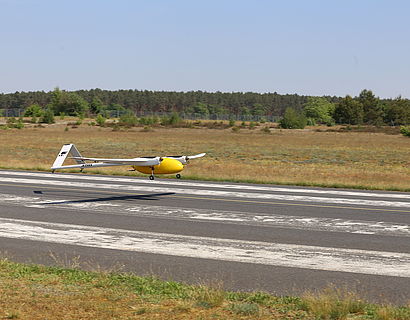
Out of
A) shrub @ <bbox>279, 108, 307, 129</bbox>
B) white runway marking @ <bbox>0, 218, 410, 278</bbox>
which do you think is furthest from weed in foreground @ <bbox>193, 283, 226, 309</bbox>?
shrub @ <bbox>279, 108, 307, 129</bbox>

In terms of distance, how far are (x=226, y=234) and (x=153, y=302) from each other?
751cm

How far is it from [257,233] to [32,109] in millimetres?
153313

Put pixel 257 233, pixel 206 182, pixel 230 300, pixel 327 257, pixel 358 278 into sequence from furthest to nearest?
pixel 206 182 < pixel 257 233 < pixel 327 257 < pixel 358 278 < pixel 230 300

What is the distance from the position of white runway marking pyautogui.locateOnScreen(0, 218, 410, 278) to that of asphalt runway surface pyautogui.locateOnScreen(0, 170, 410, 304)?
2cm

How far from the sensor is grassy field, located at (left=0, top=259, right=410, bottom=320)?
368 inches

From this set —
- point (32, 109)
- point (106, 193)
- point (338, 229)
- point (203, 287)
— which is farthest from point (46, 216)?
point (32, 109)

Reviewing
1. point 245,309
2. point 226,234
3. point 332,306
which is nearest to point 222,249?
point 226,234

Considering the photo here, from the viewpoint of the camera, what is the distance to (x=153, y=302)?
10.1 m

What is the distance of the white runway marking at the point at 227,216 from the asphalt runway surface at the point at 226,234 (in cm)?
4

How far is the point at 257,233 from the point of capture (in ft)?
57.9

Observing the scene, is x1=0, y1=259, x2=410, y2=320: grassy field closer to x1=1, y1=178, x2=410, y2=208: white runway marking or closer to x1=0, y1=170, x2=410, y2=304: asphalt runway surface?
x1=0, y1=170, x2=410, y2=304: asphalt runway surface

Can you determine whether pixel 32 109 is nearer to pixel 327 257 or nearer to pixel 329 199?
pixel 329 199

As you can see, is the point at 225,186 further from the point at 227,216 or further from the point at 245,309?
the point at 245,309

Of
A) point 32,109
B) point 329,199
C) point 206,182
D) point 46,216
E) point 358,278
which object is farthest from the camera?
point 32,109
